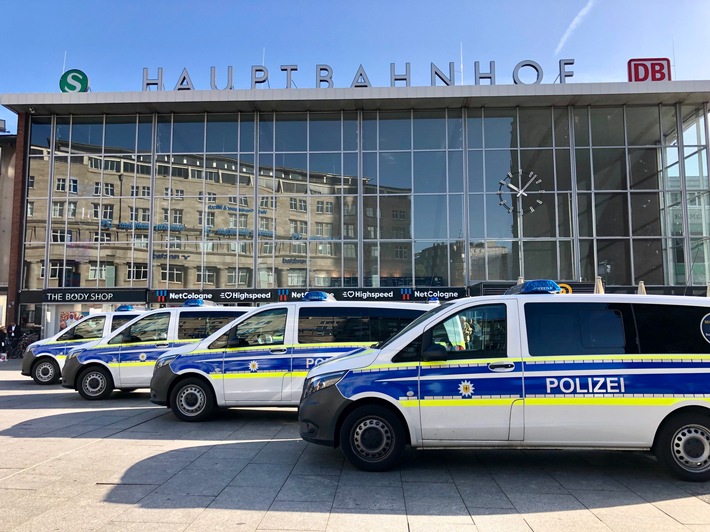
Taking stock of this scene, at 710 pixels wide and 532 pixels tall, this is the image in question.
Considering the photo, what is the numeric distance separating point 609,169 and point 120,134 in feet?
78.8

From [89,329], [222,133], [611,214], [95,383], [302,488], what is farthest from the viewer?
[222,133]

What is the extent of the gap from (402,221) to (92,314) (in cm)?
1519

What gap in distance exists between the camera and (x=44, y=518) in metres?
4.41

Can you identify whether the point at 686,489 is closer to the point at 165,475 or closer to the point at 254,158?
the point at 165,475

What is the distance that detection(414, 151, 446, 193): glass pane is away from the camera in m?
25.1

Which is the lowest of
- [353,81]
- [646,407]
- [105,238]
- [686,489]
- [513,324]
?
[686,489]

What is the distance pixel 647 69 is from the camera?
2491 cm

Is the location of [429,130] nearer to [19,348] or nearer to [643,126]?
[643,126]

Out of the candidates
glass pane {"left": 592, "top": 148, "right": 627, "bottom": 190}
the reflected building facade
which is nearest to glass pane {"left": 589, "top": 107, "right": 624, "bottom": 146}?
the reflected building facade

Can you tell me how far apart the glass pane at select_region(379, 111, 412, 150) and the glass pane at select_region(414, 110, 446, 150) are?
0.39 m

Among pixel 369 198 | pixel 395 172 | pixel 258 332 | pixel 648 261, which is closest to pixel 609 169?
pixel 648 261

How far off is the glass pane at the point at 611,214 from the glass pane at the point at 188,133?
1939cm

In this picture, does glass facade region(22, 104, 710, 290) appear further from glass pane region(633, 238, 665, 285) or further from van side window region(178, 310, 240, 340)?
van side window region(178, 310, 240, 340)

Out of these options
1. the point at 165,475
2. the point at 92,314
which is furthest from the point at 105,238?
the point at 165,475
